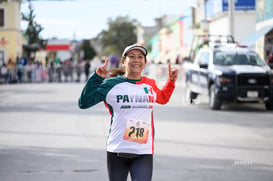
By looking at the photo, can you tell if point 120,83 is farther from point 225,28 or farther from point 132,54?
point 225,28

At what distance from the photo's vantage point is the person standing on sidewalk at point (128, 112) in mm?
4957

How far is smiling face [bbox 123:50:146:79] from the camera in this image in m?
5.14

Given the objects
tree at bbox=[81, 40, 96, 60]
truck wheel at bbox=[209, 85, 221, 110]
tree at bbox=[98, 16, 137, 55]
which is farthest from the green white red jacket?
tree at bbox=[81, 40, 96, 60]

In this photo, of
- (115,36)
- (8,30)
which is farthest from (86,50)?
(8,30)

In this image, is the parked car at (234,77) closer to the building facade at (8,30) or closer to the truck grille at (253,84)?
the truck grille at (253,84)

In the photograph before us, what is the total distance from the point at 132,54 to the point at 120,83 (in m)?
0.27

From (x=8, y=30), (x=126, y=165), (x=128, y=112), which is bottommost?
(x=126, y=165)

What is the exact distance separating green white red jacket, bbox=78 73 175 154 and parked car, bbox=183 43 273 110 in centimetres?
1304

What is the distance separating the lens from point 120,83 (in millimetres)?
5156

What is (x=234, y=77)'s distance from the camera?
17.9 meters

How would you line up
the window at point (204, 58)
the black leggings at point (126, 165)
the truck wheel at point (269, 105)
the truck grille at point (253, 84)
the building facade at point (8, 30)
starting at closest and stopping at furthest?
the black leggings at point (126, 165), the truck grille at point (253, 84), the truck wheel at point (269, 105), the window at point (204, 58), the building facade at point (8, 30)

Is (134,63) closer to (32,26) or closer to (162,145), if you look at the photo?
(162,145)

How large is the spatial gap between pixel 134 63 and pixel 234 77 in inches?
517

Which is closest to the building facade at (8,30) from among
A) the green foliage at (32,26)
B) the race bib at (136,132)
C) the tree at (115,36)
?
the green foliage at (32,26)
